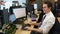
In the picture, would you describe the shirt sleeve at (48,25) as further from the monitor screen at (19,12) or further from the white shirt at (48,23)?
the monitor screen at (19,12)

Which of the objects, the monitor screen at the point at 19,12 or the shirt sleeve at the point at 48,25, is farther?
the monitor screen at the point at 19,12

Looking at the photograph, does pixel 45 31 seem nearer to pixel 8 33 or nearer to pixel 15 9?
pixel 8 33

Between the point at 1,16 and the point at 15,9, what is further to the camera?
the point at 15,9

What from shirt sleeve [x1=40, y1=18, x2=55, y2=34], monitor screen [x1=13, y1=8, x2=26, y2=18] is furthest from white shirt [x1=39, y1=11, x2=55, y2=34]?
monitor screen [x1=13, y1=8, x2=26, y2=18]

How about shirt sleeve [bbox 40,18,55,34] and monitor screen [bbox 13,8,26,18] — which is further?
monitor screen [bbox 13,8,26,18]

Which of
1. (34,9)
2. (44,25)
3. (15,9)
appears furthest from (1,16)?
(34,9)

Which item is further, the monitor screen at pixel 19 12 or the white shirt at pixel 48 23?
the monitor screen at pixel 19 12

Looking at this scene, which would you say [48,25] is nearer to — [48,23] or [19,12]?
[48,23]

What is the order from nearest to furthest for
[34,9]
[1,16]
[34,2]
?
1. [1,16]
2. [34,9]
3. [34,2]

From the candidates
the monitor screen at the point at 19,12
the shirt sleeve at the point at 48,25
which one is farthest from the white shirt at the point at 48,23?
the monitor screen at the point at 19,12

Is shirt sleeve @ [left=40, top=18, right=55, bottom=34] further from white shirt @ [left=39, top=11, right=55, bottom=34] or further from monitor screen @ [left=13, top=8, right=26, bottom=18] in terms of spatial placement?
monitor screen @ [left=13, top=8, right=26, bottom=18]

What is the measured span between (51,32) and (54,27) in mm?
98

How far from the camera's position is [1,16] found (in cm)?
288

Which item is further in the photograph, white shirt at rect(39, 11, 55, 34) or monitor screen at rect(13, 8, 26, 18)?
monitor screen at rect(13, 8, 26, 18)
